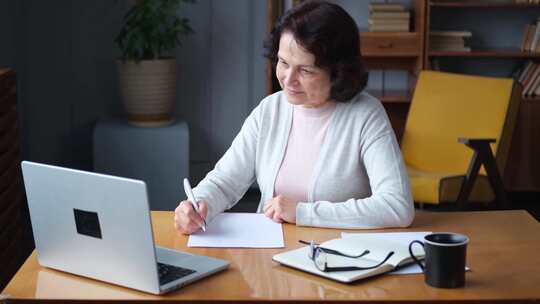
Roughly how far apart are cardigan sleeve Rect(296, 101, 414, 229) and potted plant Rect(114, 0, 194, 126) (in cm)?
281

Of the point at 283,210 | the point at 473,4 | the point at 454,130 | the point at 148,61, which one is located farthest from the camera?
the point at 473,4

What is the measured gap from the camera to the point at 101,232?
71.6 inches

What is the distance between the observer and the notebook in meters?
1.88

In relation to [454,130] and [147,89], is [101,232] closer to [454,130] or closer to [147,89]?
[454,130]

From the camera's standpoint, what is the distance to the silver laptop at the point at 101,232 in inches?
68.4

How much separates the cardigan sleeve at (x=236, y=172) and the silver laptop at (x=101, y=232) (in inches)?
20.4

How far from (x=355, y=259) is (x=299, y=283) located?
0.16 meters

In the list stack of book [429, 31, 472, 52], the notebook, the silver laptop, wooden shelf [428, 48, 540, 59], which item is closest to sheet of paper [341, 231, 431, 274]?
the notebook

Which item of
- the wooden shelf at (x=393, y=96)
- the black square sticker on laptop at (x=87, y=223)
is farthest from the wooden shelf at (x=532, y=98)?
the black square sticker on laptop at (x=87, y=223)

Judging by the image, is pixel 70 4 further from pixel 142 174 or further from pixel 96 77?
pixel 142 174

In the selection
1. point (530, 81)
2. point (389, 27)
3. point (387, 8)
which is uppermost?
point (387, 8)

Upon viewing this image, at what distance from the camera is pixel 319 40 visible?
2408 mm

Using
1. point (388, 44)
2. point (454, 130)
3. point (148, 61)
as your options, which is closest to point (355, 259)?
point (454, 130)

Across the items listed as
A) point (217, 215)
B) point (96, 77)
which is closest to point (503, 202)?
point (217, 215)
